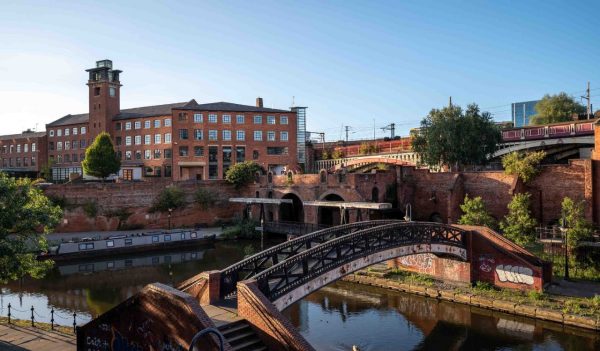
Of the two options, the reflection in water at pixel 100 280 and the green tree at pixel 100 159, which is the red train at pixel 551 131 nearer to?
the reflection in water at pixel 100 280

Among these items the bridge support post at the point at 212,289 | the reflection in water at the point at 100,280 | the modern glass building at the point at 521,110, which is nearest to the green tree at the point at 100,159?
the reflection in water at the point at 100,280

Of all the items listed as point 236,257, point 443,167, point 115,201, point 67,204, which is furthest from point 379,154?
point 67,204

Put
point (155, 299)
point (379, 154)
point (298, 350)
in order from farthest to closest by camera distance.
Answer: point (379, 154), point (155, 299), point (298, 350)

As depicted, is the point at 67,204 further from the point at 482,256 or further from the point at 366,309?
the point at 482,256

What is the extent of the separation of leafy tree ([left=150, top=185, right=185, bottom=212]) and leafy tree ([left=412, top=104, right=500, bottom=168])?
26.5 metres

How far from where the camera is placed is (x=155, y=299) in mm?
12555

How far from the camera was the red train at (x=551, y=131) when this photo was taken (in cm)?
3900

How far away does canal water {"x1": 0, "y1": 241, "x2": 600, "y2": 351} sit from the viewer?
63.8 feet

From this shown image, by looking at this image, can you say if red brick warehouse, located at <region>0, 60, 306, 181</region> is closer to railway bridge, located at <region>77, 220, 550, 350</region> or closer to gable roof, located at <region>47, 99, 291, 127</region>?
gable roof, located at <region>47, 99, 291, 127</region>

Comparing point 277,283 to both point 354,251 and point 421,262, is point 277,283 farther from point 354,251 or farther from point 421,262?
point 421,262

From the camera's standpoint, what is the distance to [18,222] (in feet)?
57.1

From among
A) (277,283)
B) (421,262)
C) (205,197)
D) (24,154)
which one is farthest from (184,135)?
(277,283)

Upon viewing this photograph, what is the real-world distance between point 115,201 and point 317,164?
31.2 meters

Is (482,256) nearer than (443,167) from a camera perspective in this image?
Yes
